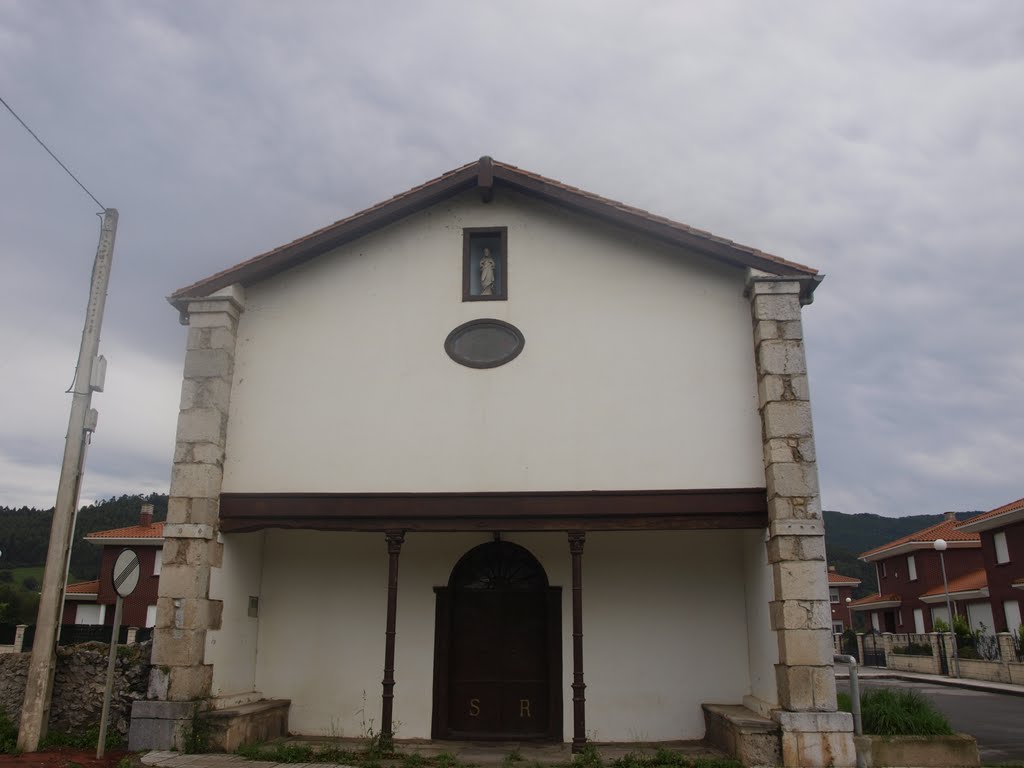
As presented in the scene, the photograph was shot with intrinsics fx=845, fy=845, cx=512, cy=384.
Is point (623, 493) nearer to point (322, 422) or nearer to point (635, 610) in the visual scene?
point (635, 610)

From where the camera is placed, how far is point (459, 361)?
34.8 feet

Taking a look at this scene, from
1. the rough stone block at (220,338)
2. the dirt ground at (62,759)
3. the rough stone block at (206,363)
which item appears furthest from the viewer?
the rough stone block at (220,338)

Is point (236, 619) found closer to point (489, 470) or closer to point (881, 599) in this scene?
point (489, 470)

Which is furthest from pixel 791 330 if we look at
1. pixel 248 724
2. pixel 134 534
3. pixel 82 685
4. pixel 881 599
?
pixel 881 599

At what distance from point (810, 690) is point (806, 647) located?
Result: 42 centimetres

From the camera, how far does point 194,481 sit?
399 inches

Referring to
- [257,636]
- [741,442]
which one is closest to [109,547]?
[257,636]

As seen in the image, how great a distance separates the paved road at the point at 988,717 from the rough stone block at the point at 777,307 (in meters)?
5.36

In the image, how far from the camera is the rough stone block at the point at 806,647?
8789 millimetres

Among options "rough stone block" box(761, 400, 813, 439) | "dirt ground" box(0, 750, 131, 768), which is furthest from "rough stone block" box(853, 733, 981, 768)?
"dirt ground" box(0, 750, 131, 768)

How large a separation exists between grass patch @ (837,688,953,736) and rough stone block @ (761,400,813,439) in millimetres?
3013

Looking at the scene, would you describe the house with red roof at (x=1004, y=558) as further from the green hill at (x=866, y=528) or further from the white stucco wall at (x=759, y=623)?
the green hill at (x=866, y=528)

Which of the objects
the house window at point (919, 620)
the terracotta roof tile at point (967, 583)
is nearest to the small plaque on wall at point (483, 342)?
the terracotta roof tile at point (967, 583)

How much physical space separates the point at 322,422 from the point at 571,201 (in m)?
4.19
